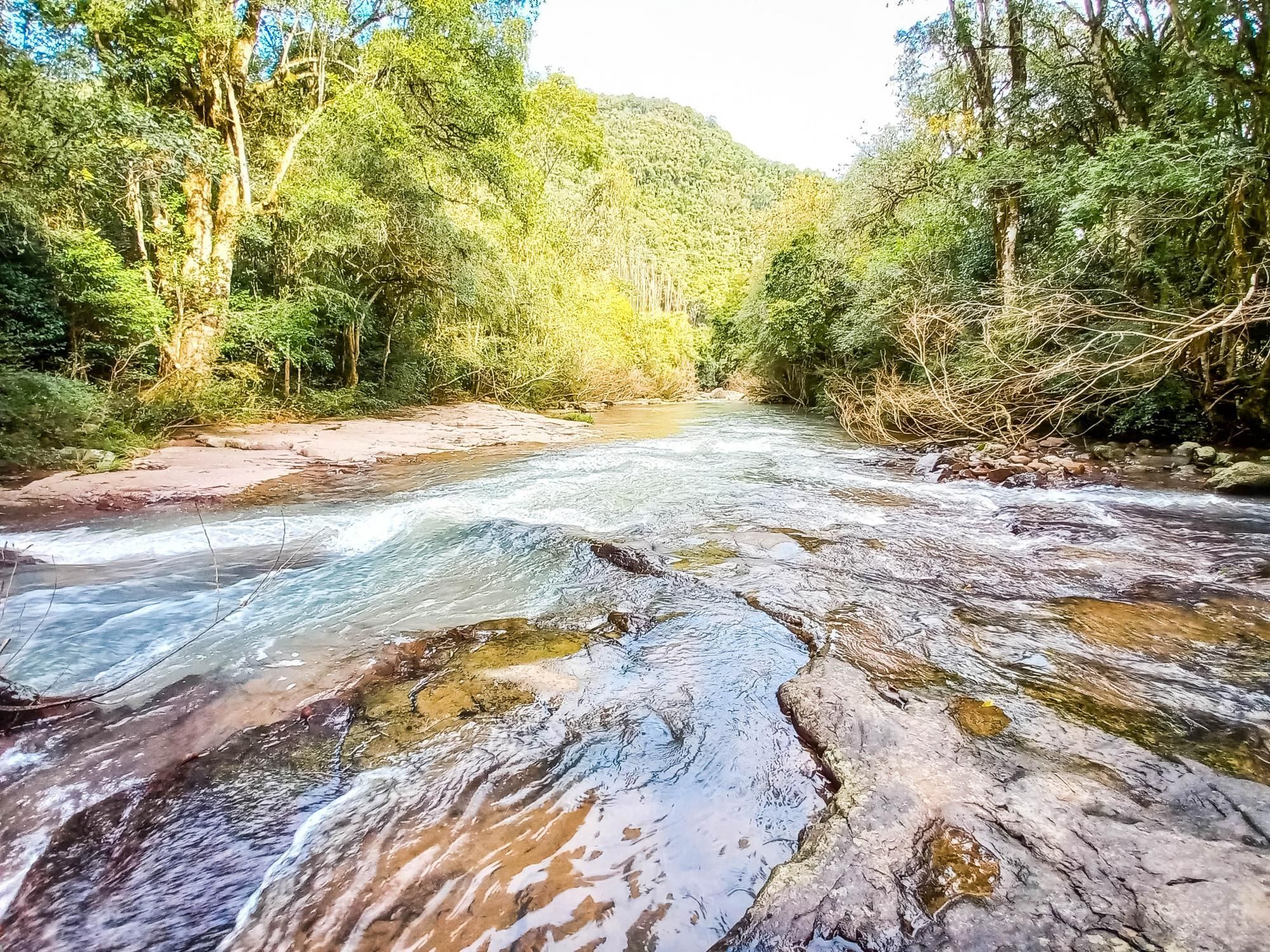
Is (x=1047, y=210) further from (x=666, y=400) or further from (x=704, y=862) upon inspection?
(x=666, y=400)

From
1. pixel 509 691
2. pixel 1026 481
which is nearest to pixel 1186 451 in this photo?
pixel 1026 481

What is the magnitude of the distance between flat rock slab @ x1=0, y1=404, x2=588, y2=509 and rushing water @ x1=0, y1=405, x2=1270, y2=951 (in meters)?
0.87

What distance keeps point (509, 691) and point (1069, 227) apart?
1133 cm

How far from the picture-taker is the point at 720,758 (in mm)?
2449

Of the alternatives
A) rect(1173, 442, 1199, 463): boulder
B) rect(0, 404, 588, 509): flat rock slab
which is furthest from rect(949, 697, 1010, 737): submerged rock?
rect(1173, 442, 1199, 463): boulder

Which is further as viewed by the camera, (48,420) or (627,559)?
(48,420)

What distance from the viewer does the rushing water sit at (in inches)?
71.6

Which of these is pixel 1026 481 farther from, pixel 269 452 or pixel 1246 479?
pixel 269 452

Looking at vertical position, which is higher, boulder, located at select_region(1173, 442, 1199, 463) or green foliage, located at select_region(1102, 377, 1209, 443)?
green foliage, located at select_region(1102, 377, 1209, 443)

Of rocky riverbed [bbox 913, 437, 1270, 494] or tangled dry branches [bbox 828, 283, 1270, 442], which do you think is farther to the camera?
tangled dry branches [bbox 828, 283, 1270, 442]

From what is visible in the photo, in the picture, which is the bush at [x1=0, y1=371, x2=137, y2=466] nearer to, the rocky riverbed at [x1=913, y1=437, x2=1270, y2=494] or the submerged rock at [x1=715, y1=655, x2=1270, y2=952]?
the submerged rock at [x1=715, y1=655, x2=1270, y2=952]

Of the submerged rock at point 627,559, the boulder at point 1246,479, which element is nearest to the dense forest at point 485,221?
the boulder at point 1246,479

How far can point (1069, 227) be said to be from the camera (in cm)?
945

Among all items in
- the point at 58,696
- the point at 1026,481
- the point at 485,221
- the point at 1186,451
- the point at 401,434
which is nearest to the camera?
the point at 58,696
